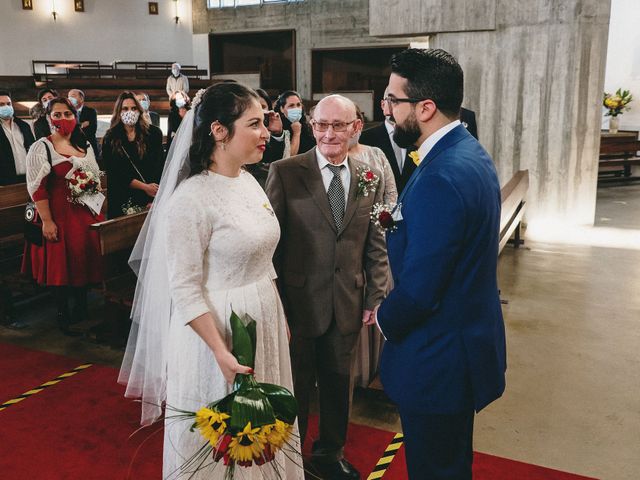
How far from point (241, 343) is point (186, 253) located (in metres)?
0.32

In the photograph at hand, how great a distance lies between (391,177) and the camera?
119 inches

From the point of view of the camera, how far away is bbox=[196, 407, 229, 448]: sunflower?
1.70 m

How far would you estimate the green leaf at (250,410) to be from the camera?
1.70 meters

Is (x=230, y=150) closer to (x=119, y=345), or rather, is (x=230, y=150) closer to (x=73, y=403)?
(x=73, y=403)

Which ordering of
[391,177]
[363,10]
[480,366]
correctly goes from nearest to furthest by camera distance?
1. [480,366]
2. [391,177]
3. [363,10]

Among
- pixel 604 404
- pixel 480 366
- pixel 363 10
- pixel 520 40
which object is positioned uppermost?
pixel 363 10

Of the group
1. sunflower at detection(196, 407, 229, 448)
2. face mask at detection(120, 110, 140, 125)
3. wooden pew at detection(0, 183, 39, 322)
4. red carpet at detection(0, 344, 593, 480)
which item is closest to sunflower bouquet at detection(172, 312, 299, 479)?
sunflower at detection(196, 407, 229, 448)

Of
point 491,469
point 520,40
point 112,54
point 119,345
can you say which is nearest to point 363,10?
point 112,54

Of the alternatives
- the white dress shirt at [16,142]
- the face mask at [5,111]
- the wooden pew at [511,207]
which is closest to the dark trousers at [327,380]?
the wooden pew at [511,207]

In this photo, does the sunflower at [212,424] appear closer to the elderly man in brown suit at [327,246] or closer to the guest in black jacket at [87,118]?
the elderly man in brown suit at [327,246]

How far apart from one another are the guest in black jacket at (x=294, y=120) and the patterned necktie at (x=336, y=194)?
189 centimetres

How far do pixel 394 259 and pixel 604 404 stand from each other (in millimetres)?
2241

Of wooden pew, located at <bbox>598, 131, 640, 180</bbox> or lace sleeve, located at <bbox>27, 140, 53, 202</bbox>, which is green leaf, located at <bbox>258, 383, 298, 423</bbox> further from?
wooden pew, located at <bbox>598, 131, 640, 180</bbox>

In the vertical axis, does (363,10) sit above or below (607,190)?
above
